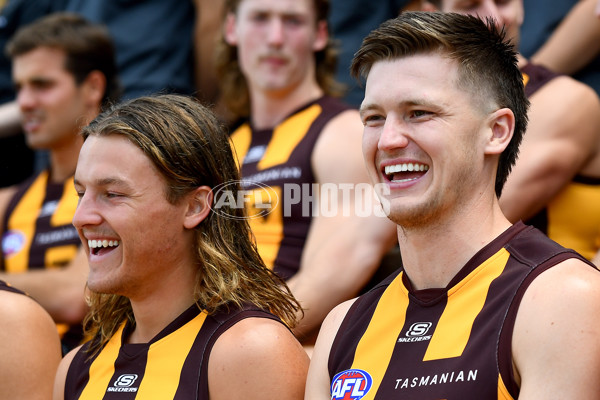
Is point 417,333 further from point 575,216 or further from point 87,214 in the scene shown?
point 575,216

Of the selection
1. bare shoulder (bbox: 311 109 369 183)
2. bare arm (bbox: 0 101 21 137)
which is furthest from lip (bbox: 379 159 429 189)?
bare arm (bbox: 0 101 21 137)

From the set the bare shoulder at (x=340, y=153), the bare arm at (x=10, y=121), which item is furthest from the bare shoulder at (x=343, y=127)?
the bare arm at (x=10, y=121)

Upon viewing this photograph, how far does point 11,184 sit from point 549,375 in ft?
15.5

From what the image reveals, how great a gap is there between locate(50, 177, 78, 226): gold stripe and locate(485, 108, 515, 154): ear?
2711 mm

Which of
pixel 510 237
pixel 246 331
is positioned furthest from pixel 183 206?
pixel 510 237

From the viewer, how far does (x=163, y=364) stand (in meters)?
2.60

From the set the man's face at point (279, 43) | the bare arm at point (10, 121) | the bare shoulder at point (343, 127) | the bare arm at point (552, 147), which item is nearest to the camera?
the bare arm at point (552, 147)

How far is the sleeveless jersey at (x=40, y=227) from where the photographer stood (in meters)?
4.47

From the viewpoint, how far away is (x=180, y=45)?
566 cm

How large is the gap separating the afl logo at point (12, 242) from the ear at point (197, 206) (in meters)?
2.14

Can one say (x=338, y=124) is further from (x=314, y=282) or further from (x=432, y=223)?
(x=432, y=223)

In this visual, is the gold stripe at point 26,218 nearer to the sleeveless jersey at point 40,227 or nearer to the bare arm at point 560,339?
the sleeveless jersey at point 40,227

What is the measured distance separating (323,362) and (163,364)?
1.58 feet

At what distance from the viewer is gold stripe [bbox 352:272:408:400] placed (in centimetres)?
225
